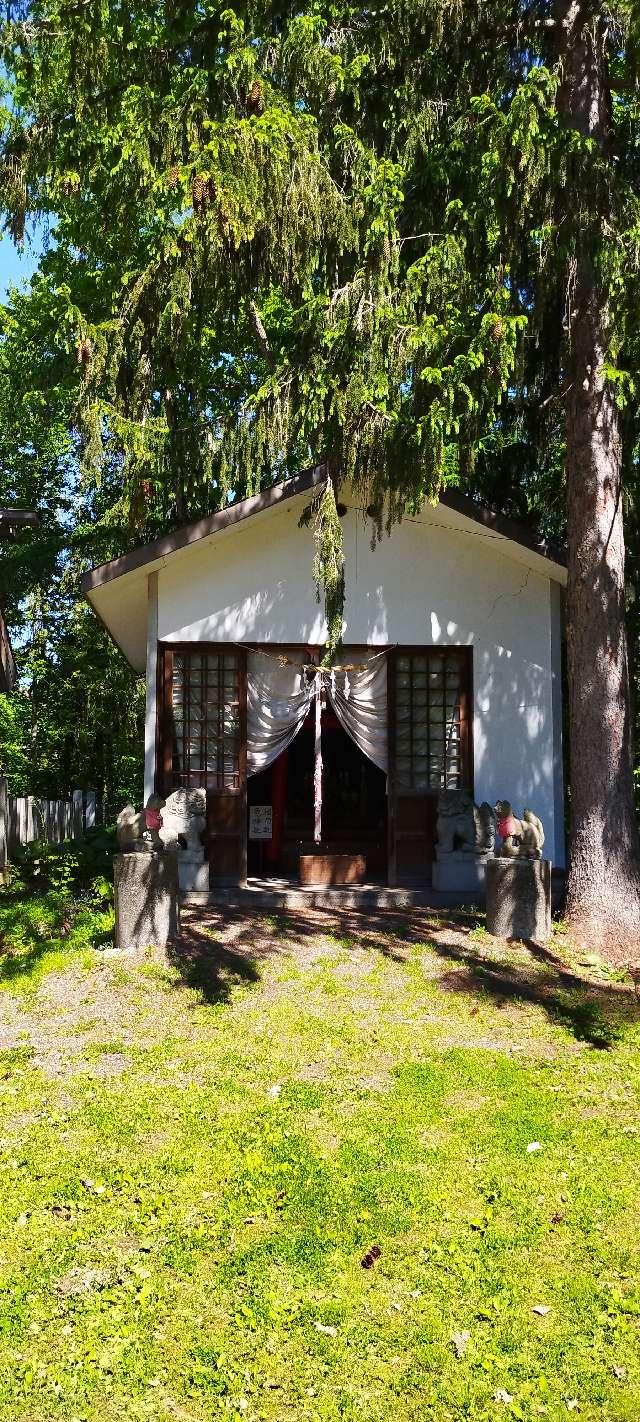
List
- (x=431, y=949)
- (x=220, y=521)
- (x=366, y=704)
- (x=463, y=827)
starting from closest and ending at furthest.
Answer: (x=431, y=949) → (x=220, y=521) → (x=463, y=827) → (x=366, y=704)

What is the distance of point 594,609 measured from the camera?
30.3 feet

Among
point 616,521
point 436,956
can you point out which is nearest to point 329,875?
point 436,956

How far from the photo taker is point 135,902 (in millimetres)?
8664

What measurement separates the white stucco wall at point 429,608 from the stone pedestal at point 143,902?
376 cm

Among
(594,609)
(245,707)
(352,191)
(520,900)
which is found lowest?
(520,900)

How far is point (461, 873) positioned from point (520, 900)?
2178mm

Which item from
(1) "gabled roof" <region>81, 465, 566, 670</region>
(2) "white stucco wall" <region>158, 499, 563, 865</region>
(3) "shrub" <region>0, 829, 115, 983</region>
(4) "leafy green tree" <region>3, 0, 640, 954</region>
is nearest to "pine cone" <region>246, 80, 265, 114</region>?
(4) "leafy green tree" <region>3, 0, 640, 954</region>

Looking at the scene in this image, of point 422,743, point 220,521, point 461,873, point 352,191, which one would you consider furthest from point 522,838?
point 352,191

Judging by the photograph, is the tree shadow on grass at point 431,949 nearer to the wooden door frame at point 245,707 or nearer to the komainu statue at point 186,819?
the komainu statue at point 186,819

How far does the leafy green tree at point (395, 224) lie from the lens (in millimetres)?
8062

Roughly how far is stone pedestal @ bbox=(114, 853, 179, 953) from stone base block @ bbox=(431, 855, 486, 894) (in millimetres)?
3627

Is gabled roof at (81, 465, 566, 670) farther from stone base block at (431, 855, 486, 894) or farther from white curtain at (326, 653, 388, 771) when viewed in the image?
stone base block at (431, 855, 486, 894)

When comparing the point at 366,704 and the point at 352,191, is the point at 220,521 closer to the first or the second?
the point at 366,704

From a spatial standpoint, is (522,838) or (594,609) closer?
(594,609)
